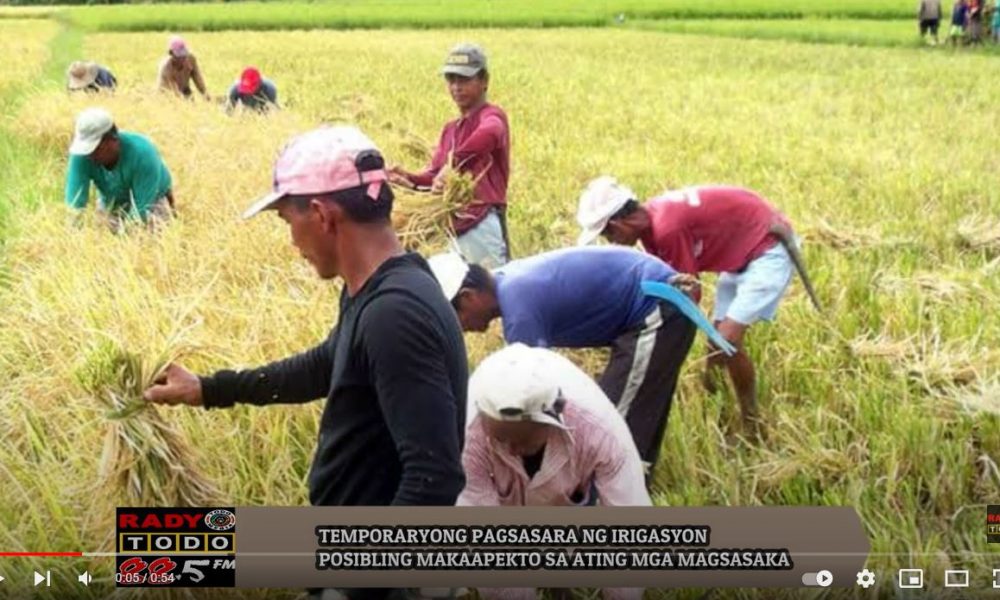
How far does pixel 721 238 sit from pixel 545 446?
118cm

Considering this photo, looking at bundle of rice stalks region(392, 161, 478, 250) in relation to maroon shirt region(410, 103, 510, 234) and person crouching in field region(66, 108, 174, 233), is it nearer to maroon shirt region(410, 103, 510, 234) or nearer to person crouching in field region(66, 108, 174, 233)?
maroon shirt region(410, 103, 510, 234)

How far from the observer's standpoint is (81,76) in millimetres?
8031

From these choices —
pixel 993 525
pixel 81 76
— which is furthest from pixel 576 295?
pixel 81 76

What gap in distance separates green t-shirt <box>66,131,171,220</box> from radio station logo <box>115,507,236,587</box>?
2587mm

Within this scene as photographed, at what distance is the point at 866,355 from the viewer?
3133 millimetres

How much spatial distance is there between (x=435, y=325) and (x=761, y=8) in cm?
2155

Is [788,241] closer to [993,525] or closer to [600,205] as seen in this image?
[600,205]

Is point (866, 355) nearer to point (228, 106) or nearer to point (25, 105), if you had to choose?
point (228, 106)

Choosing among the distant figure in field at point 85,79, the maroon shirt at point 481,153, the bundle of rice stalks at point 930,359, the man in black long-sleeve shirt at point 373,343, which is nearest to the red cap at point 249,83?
the distant figure in field at point 85,79

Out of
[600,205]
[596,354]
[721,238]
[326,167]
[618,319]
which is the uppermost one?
[326,167]

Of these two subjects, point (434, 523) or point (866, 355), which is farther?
point (866, 355)

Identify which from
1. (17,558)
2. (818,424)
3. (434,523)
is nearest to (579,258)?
(818,424)
